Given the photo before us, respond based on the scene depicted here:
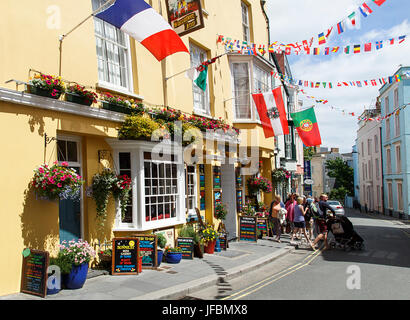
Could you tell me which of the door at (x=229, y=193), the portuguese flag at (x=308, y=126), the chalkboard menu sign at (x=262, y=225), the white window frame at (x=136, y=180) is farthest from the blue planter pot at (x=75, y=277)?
the portuguese flag at (x=308, y=126)

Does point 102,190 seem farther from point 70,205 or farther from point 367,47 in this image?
point 367,47

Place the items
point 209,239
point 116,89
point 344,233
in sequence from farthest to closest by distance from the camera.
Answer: point 344,233 < point 209,239 < point 116,89

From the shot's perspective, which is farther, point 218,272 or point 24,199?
point 218,272

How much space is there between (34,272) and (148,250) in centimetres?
298

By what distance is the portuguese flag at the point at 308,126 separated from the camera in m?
15.8

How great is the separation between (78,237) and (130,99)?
3585 mm

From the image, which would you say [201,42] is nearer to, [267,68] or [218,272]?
[267,68]

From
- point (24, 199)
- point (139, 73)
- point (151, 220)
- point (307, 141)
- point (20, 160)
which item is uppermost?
point (139, 73)

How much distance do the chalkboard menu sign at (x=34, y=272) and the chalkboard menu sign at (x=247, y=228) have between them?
8827 millimetres

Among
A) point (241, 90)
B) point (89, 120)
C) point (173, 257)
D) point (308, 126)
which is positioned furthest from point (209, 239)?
point (308, 126)

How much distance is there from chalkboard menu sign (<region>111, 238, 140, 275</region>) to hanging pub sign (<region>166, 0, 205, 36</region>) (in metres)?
5.83

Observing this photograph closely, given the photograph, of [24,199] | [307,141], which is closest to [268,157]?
[307,141]

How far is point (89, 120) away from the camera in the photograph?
8.15 meters

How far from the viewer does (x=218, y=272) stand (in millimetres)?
8961
